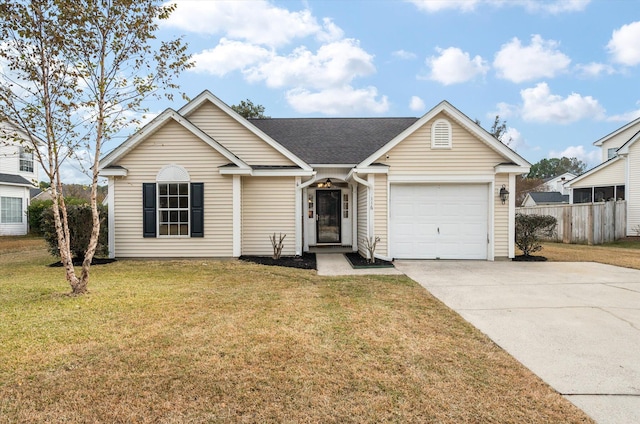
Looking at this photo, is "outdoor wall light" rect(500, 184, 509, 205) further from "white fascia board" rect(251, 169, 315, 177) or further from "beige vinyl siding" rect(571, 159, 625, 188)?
"beige vinyl siding" rect(571, 159, 625, 188)

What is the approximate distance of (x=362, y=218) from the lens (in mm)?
11516

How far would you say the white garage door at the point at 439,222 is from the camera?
34.1 feet

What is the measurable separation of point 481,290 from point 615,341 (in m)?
2.56

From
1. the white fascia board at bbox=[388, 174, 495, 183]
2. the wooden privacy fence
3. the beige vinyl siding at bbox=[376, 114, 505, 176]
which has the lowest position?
the wooden privacy fence

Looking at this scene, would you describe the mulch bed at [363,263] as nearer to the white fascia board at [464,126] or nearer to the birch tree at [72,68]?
the white fascia board at [464,126]

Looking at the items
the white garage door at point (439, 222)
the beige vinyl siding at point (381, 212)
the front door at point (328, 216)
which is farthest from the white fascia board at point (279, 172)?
the white garage door at point (439, 222)

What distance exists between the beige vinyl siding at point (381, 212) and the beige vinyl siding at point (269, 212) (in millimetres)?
2607

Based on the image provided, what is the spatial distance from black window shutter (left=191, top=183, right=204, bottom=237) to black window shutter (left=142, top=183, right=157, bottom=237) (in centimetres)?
111

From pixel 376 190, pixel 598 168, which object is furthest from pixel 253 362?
pixel 598 168

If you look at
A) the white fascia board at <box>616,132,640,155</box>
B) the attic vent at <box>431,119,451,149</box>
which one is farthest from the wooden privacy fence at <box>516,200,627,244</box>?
the attic vent at <box>431,119,451,149</box>

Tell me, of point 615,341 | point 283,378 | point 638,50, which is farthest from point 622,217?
point 283,378

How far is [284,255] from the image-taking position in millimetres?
10883

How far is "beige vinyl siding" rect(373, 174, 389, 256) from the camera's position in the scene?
10211 millimetres

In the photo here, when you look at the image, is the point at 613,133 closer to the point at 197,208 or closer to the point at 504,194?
the point at 504,194
